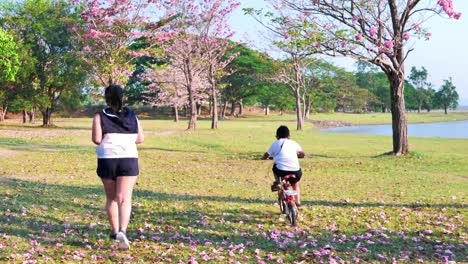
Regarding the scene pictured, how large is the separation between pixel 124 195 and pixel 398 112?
16.0m

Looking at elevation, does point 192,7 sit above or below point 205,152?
above

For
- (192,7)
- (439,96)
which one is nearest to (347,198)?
(192,7)

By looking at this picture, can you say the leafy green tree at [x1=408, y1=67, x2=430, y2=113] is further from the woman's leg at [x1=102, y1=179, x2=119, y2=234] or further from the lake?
the woman's leg at [x1=102, y1=179, x2=119, y2=234]

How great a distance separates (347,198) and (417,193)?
213 centimetres

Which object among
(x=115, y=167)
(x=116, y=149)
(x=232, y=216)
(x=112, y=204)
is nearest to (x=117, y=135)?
(x=116, y=149)

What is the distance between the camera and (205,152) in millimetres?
22531

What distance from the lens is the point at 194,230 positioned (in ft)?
23.5

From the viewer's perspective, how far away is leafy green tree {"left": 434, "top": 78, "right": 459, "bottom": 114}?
108875 millimetres

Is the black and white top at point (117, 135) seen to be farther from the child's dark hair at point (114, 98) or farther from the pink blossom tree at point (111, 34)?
the pink blossom tree at point (111, 34)

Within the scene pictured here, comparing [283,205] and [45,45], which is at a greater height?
[45,45]

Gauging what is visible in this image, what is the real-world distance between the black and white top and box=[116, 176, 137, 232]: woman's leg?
1.00ft

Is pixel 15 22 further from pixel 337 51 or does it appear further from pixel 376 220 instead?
pixel 376 220

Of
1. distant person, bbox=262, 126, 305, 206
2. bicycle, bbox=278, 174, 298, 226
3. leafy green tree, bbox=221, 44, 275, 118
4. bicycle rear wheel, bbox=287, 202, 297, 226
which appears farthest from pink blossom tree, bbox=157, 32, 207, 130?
bicycle rear wheel, bbox=287, 202, 297, 226

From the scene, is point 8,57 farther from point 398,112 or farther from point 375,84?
point 375,84
